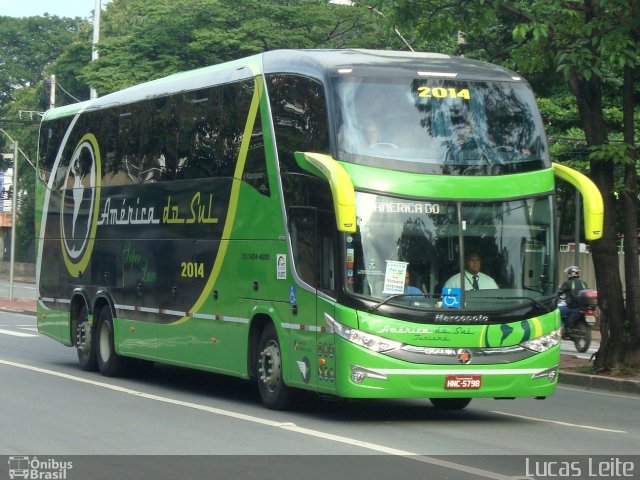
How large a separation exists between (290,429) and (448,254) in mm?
2409

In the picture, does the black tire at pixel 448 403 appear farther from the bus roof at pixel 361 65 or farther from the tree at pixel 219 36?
the tree at pixel 219 36

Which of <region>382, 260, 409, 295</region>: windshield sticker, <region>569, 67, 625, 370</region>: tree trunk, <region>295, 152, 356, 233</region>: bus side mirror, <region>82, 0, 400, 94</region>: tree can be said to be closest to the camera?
<region>295, 152, 356, 233</region>: bus side mirror

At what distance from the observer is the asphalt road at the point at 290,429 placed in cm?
968

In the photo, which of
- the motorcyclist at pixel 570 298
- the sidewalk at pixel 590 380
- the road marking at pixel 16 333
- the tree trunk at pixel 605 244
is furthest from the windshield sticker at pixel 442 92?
the road marking at pixel 16 333

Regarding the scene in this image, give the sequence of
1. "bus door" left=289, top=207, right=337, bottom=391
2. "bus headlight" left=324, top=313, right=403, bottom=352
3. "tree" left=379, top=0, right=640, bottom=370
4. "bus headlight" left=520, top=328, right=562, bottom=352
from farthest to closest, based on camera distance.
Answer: "tree" left=379, top=0, right=640, bottom=370
"bus headlight" left=520, top=328, right=562, bottom=352
"bus door" left=289, top=207, right=337, bottom=391
"bus headlight" left=324, top=313, right=403, bottom=352

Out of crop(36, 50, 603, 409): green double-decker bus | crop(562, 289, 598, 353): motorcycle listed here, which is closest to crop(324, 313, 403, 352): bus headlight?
crop(36, 50, 603, 409): green double-decker bus

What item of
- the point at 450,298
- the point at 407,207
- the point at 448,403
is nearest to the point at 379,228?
the point at 407,207

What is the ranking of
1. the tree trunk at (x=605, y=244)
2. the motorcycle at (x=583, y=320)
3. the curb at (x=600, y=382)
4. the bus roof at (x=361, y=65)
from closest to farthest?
1. the bus roof at (x=361, y=65)
2. the curb at (x=600, y=382)
3. the tree trunk at (x=605, y=244)
4. the motorcycle at (x=583, y=320)

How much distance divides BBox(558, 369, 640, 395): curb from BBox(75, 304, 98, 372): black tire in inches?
288

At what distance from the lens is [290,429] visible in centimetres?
1178

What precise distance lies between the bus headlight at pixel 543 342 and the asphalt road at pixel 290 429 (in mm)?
817

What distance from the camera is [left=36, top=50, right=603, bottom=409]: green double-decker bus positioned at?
12.2 metres

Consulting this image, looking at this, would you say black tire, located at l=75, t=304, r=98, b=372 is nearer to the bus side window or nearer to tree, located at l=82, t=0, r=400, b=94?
the bus side window

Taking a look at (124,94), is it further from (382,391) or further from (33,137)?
(33,137)
